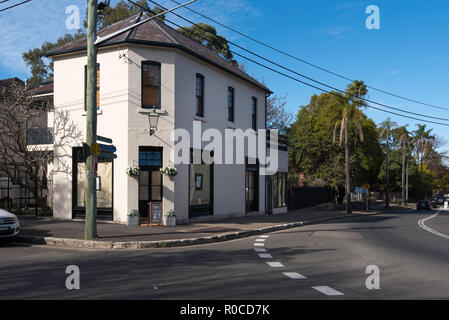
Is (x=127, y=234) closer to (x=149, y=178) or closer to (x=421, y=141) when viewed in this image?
(x=149, y=178)

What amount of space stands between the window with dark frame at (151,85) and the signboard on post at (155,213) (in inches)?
151

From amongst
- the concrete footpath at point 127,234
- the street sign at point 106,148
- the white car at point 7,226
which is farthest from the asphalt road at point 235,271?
the street sign at point 106,148

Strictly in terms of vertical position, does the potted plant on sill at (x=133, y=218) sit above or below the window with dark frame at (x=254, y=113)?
below

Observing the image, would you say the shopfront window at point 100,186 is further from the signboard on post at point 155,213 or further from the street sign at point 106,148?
the street sign at point 106,148

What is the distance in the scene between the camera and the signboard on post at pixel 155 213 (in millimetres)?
16016

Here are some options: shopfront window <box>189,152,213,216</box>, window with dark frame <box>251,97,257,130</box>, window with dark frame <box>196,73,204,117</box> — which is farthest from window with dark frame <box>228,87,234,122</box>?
shopfront window <box>189,152,213,216</box>

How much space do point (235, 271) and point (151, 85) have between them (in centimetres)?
1022

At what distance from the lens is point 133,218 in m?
15.8

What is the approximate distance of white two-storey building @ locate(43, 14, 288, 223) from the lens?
16.2 m

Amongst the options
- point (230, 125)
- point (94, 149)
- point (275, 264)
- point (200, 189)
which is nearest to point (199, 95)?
point (230, 125)

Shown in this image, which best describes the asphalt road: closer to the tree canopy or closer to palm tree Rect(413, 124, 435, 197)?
the tree canopy

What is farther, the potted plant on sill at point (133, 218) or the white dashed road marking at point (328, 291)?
the potted plant on sill at point (133, 218)

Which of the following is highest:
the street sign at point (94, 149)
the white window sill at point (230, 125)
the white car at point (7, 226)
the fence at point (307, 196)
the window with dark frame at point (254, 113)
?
the window with dark frame at point (254, 113)
